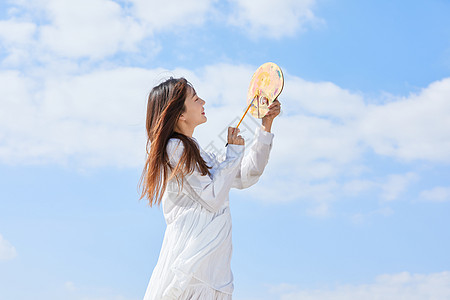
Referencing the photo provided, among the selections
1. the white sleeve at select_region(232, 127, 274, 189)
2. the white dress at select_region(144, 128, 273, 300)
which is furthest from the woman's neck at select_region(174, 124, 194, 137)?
the white sleeve at select_region(232, 127, 274, 189)

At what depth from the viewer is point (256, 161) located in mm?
3844

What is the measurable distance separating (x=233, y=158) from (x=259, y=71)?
830 mm

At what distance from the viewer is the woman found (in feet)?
11.1

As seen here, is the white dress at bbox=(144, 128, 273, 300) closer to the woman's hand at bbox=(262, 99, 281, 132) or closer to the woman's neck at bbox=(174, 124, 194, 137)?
the woman's neck at bbox=(174, 124, 194, 137)

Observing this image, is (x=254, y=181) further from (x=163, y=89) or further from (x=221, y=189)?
(x=163, y=89)

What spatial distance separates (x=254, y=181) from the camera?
153 inches

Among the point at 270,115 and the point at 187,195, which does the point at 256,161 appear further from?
the point at 187,195

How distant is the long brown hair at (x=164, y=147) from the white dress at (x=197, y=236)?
0.14ft

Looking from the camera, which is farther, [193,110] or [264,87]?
[264,87]

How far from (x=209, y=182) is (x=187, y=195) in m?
0.17

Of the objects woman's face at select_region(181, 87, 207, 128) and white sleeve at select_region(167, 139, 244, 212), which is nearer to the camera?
white sleeve at select_region(167, 139, 244, 212)

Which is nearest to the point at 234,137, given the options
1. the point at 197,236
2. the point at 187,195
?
the point at 187,195

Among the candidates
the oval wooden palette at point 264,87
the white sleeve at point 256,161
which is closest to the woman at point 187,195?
the white sleeve at point 256,161

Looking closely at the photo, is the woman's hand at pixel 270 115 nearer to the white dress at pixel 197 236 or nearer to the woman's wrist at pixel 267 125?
the woman's wrist at pixel 267 125
